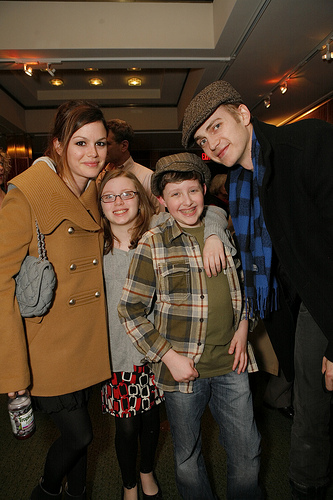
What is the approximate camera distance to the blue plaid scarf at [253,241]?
1.39 metres

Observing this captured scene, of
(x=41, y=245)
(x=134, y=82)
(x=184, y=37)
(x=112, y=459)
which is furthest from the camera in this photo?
(x=134, y=82)

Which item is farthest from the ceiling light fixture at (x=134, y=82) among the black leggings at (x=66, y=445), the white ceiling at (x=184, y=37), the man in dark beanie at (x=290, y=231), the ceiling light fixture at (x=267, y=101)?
the black leggings at (x=66, y=445)

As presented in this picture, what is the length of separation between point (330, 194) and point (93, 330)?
1023mm

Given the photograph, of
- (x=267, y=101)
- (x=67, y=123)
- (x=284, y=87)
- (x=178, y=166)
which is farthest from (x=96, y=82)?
(x=178, y=166)

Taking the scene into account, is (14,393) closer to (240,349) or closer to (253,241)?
(240,349)

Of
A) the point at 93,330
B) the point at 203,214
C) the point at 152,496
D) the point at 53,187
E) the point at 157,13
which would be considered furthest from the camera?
the point at 157,13

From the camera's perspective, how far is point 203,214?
5.09ft

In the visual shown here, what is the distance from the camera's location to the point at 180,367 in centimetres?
130

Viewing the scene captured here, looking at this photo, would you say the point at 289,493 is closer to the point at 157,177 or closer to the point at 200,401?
the point at 200,401

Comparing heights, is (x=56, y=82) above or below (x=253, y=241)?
above

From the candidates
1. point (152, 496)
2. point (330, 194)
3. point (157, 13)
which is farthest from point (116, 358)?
point (157, 13)

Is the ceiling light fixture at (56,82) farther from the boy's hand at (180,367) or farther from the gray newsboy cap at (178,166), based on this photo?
the boy's hand at (180,367)

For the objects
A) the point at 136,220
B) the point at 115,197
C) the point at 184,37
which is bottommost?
the point at 136,220

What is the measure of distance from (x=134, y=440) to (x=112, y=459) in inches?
25.9
